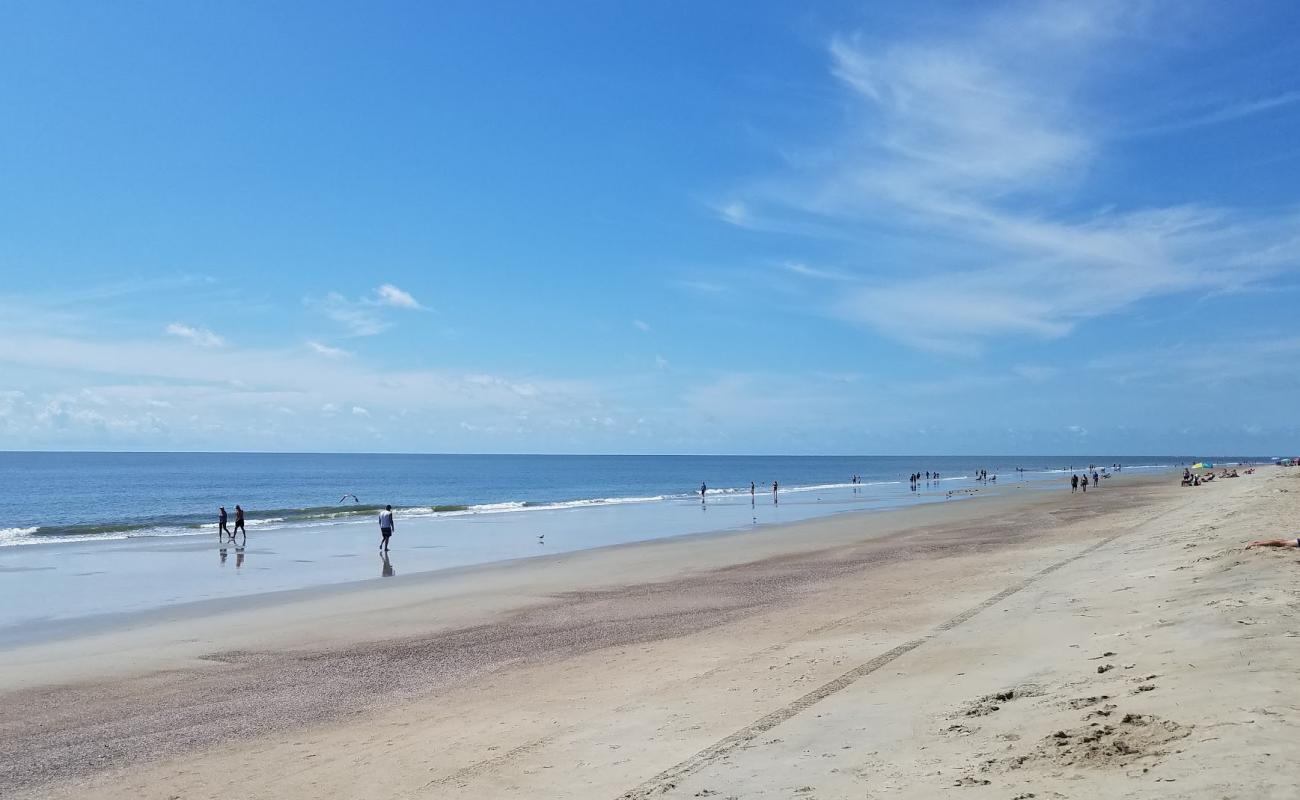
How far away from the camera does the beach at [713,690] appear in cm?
658

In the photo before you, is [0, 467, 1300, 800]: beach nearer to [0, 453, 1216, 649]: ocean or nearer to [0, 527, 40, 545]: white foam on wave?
[0, 453, 1216, 649]: ocean

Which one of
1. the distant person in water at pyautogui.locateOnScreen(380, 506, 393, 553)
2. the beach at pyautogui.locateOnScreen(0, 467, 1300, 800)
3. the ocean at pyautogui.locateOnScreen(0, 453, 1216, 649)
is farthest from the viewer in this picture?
the distant person in water at pyautogui.locateOnScreen(380, 506, 393, 553)

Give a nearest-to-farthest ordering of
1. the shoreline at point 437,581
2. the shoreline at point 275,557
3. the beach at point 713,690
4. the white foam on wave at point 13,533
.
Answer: the beach at point 713,690 < the shoreline at point 437,581 < the shoreline at point 275,557 < the white foam on wave at point 13,533

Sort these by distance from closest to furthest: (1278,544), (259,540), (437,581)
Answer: (1278,544), (437,581), (259,540)

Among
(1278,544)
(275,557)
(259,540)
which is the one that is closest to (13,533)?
(259,540)

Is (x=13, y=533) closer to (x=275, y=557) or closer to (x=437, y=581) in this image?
(x=275, y=557)

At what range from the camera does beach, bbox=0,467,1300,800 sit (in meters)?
6.58

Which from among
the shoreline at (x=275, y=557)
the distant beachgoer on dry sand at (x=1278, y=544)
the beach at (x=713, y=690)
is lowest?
the shoreline at (x=275, y=557)

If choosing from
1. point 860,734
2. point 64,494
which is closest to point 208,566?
point 860,734

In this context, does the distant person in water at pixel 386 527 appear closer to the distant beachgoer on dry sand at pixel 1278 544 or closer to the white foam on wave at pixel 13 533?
the white foam on wave at pixel 13 533

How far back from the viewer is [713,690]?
35.8ft

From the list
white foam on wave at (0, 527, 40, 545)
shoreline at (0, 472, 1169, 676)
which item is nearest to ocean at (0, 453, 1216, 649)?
white foam on wave at (0, 527, 40, 545)

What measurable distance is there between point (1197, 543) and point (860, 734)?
14328mm

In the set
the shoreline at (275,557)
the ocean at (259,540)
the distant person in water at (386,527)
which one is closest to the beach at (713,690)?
the shoreline at (275,557)
